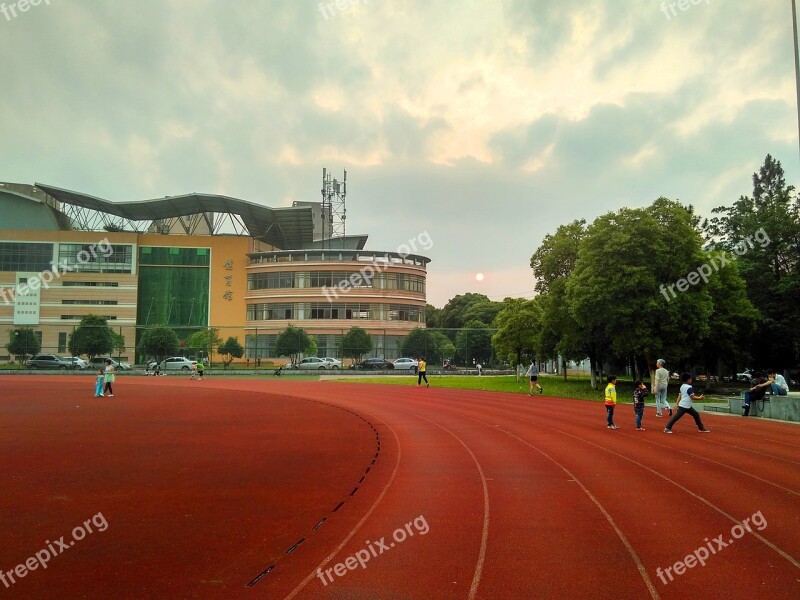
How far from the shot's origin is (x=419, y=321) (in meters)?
72.9

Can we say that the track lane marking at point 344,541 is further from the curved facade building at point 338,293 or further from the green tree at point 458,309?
the green tree at point 458,309

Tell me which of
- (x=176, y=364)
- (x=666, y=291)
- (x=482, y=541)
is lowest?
(x=482, y=541)

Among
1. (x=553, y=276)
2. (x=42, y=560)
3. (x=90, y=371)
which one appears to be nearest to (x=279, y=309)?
(x=90, y=371)

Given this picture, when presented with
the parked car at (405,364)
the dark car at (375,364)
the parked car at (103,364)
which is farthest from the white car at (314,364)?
the parked car at (103,364)

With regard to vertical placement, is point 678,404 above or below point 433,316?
below

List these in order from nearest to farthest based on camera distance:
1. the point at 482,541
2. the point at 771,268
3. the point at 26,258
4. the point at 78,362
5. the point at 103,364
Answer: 1. the point at 482,541
2. the point at 771,268
3. the point at 103,364
4. the point at 78,362
5. the point at 26,258

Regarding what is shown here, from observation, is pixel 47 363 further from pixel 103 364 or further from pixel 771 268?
pixel 771 268

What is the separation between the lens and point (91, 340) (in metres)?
52.9

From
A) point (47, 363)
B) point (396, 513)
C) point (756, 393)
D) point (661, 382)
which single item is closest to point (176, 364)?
point (47, 363)

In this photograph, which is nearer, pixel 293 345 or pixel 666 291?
pixel 666 291

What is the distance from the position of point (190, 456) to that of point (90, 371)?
145 feet

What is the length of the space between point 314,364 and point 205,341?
1045 centimetres

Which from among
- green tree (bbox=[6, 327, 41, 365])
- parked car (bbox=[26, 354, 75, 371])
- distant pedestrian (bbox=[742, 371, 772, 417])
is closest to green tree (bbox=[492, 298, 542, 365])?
distant pedestrian (bbox=[742, 371, 772, 417])

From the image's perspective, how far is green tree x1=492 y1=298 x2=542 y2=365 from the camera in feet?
134
